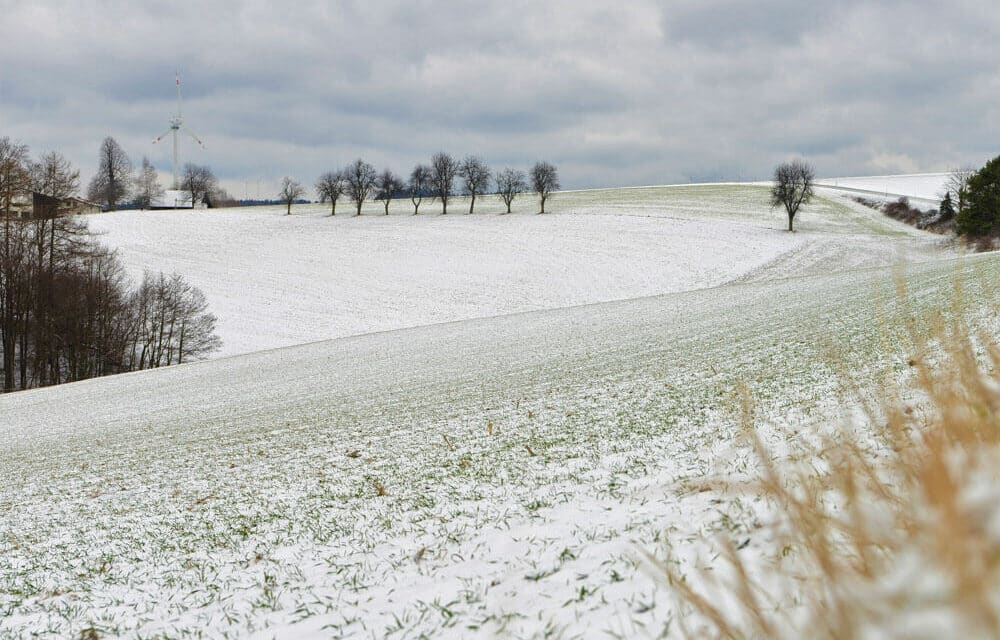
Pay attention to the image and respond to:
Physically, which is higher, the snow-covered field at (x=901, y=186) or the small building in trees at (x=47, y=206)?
the snow-covered field at (x=901, y=186)

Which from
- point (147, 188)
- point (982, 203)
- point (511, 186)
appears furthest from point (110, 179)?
point (982, 203)

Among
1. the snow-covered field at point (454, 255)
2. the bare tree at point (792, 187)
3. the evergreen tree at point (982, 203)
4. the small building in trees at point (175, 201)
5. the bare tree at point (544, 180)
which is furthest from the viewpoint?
the small building in trees at point (175, 201)

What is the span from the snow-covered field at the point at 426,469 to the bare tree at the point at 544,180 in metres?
60.2

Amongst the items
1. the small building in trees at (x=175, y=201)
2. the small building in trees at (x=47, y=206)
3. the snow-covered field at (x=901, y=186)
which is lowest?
the small building in trees at (x=47, y=206)

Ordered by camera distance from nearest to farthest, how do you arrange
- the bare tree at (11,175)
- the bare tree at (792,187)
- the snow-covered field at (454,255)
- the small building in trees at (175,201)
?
the bare tree at (11,175) < the snow-covered field at (454,255) < the bare tree at (792,187) < the small building in trees at (175,201)

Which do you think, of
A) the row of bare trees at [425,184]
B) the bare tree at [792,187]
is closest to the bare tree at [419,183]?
the row of bare trees at [425,184]

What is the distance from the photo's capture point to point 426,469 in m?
10.4

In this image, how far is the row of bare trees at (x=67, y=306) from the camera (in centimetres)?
4169

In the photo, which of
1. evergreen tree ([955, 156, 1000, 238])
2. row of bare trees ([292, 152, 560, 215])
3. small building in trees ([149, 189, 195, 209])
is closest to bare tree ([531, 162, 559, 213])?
row of bare trees ([292, 152, 560, 215])

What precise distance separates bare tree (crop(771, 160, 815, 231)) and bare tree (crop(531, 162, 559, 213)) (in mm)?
31697

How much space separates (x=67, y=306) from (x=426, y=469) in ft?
147

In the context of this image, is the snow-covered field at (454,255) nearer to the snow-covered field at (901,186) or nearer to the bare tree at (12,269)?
the bare tree at (12,269)

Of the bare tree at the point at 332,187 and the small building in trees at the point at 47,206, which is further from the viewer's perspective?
the bare tree at the point at 332,187

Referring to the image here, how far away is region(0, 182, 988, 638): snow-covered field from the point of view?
5746 millimetres
